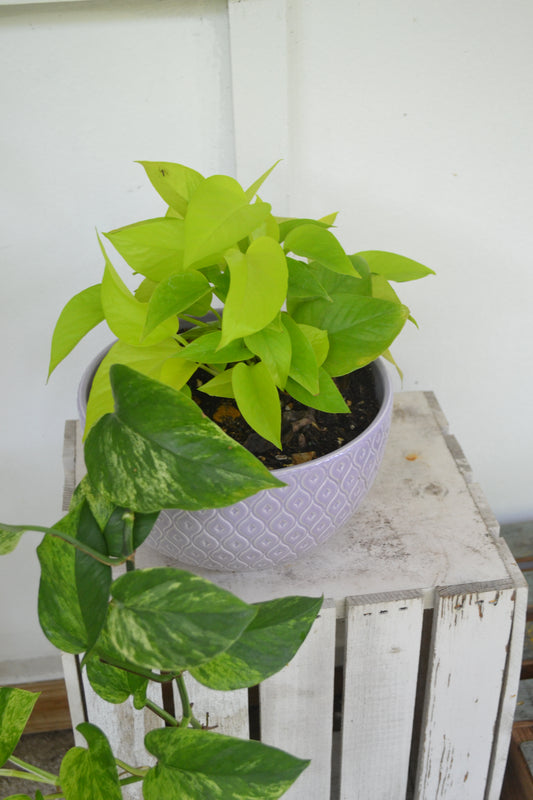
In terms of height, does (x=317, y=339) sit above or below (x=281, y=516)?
above

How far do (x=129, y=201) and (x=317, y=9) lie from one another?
311 mm

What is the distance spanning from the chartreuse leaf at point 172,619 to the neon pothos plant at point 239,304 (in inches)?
6.5

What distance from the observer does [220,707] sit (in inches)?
29.8

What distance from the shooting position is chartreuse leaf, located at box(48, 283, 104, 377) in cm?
64

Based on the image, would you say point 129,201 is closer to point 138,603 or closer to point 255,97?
point 255,97

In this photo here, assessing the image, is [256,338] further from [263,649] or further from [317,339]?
[263,649]

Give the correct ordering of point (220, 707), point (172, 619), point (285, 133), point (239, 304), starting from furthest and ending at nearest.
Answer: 1. point (285, 133)
2. point (220, 707)
3. point (239, 304)
4. point (172, 619)

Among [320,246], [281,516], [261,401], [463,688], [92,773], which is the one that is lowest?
[463,688]

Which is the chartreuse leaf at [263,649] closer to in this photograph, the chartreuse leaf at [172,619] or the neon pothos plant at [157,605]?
the neon pothos plant at [157,605]

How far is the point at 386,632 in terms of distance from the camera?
0.74 meters

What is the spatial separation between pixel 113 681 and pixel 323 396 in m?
0.28

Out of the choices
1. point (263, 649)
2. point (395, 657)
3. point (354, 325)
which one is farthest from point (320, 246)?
point (395, 657)

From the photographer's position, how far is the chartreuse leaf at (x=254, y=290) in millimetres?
531

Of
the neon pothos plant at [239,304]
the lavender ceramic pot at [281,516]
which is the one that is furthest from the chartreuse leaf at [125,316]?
the lavender ceramic pot at [281,516]
